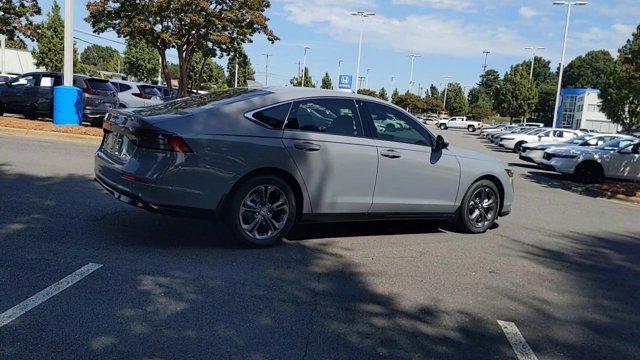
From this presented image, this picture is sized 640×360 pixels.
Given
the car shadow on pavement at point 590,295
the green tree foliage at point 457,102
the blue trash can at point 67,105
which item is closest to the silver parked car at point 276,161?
the car shadow on pavement at point 590,295

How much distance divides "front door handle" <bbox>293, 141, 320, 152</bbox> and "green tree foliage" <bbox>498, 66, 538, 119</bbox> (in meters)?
65.5

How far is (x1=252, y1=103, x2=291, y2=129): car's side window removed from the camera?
217 inches

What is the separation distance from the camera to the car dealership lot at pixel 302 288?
12.0 ft

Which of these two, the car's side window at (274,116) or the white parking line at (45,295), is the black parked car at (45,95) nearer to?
the car's side window at (274,116)

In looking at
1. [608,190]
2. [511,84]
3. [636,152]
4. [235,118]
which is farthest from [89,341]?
[511,84]

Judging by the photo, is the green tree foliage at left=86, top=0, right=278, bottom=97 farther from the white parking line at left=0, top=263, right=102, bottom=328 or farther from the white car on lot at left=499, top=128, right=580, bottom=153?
the white parking line at left=0, top=263, right=102, bottom=328

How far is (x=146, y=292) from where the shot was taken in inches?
169

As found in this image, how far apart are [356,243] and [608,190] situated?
9.92 metres

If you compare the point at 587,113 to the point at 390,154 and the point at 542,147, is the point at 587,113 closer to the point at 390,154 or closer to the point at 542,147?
the point at 542,147

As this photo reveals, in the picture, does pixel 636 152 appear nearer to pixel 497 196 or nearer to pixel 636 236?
pixel 636 236

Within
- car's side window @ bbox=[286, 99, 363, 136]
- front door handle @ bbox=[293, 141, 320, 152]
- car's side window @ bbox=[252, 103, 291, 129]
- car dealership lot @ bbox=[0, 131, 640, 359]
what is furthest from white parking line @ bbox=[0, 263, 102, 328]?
car's side window @ bbox=[286, 99, 363, 136]

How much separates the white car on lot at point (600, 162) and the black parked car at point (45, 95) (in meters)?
13.8

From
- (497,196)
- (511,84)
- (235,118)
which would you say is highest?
(511,84)

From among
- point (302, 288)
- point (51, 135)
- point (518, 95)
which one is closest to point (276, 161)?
point (302, 288)
